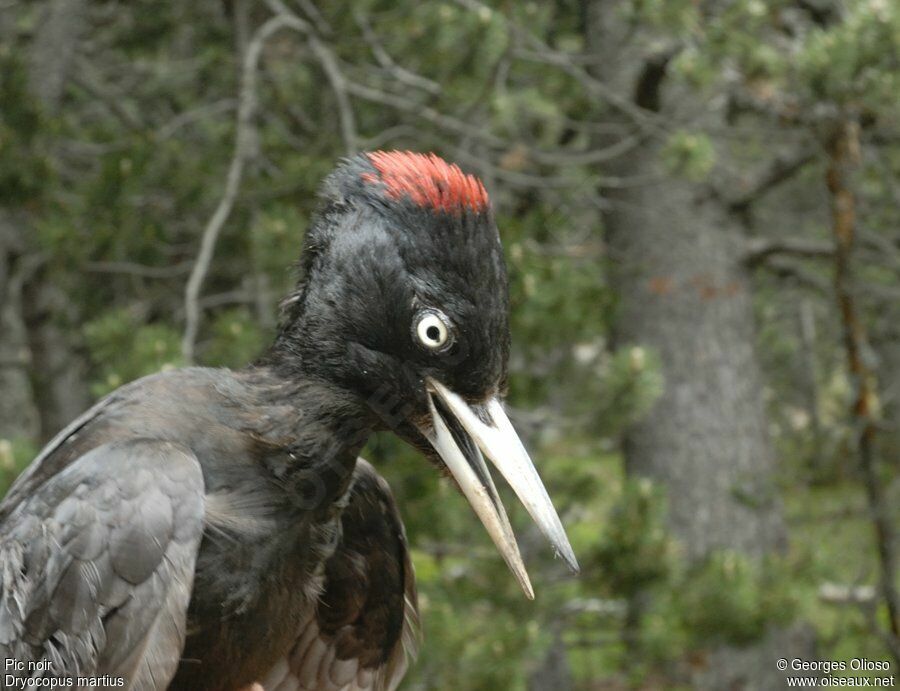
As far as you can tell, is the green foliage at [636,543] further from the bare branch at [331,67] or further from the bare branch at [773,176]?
the bare branch at [773,176]

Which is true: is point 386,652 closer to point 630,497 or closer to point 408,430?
point 408,430

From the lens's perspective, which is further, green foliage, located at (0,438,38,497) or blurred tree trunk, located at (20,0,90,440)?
blurred tree trunk, located at (20,0,90,440)

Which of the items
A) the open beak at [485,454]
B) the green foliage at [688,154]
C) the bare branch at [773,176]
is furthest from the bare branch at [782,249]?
the open beak at [485,454]

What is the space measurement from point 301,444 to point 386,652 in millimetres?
948

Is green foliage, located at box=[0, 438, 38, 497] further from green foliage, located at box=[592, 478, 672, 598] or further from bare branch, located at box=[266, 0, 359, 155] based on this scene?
green foliage, located at box=[592, 478, 672, 598]

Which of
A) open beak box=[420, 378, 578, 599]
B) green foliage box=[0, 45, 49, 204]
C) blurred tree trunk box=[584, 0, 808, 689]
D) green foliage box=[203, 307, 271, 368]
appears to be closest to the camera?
open beak box=[420, 378, 578, 599]

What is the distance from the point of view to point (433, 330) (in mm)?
2250

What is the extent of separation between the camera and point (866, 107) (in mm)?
4258

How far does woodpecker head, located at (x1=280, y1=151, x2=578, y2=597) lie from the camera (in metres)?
2.24

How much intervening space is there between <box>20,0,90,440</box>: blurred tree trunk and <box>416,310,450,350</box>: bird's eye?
3278 mm

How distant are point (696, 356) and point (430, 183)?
466 centimetres

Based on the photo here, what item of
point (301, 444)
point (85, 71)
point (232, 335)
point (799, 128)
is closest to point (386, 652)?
point (301, 444)

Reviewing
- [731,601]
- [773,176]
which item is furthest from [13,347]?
[731,601]

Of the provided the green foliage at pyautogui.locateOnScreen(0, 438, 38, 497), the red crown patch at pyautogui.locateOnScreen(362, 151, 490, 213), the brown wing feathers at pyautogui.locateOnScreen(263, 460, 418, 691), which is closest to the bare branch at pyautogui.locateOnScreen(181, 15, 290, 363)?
the green foliage at pyautogui.locateOnScreen(0, 438, 38, 497)
